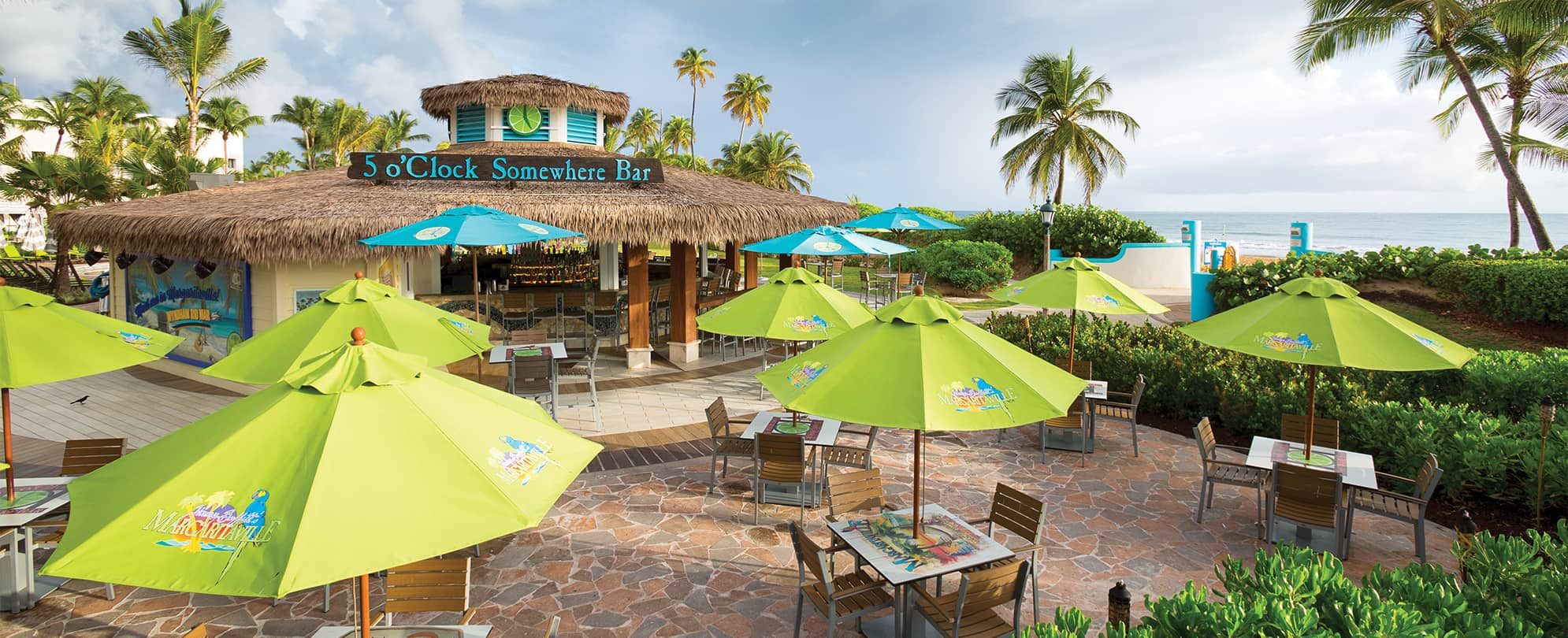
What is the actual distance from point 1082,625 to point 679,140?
63062 mm

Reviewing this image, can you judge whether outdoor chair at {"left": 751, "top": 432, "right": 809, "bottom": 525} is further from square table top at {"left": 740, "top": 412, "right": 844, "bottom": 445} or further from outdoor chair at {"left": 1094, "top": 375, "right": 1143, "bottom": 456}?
outdoor chair at {"left": 1094, "top": 375, "right": 1143, "bottom": 456}

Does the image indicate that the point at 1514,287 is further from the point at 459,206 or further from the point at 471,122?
the point at 471,122

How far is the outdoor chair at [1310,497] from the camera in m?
6.19

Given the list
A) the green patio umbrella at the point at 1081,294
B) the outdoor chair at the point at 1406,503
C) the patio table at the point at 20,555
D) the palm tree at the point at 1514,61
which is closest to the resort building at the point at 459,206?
the green patio umbrella at the point at 1081,294

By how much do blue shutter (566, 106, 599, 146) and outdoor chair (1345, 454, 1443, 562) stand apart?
1660 cm

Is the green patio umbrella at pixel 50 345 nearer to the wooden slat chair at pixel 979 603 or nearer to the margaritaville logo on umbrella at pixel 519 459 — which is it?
the margaritaville logo on umbrella at pixel 519 459

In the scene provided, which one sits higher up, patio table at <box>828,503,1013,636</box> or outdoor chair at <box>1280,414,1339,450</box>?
outdoor chair at <box>1280,414,1339,450</box>

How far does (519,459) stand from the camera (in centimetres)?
360

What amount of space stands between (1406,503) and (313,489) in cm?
828

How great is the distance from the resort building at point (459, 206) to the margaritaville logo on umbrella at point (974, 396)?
30.4 ft

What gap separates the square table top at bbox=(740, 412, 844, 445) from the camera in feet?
25.2

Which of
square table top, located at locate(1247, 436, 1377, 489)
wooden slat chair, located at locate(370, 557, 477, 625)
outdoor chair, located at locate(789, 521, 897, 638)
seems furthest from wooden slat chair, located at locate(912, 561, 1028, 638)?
square table top, located at locate(1247, 436, 1377, 489)

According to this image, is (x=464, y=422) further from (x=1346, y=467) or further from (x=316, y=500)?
(x=1346, y=467)

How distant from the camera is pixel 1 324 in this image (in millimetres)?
5555
